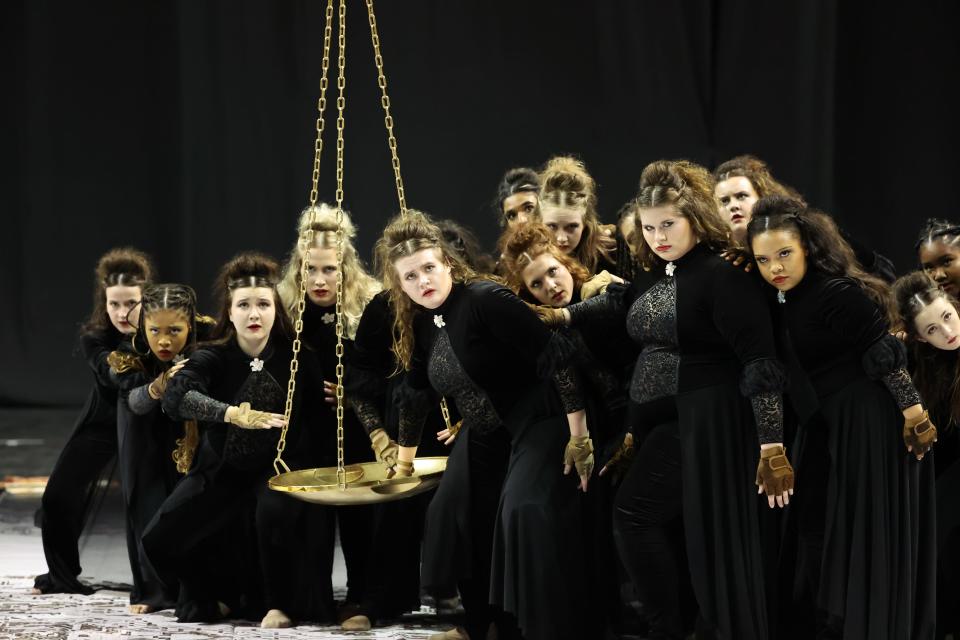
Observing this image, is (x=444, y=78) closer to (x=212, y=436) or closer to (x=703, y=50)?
(x=703, y=50)

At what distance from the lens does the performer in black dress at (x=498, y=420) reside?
181 inches

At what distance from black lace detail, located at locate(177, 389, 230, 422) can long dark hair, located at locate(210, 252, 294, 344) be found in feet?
0.95

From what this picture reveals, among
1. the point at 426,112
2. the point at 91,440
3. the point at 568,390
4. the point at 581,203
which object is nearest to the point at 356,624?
the point at 568,390

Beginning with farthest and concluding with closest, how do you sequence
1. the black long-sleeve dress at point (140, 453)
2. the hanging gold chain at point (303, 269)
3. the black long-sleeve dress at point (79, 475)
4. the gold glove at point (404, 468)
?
the black long-sleeve dress at point (79, 475) → the black long-sleeve dress at point (140, 453) → the gold glove at point (404, 468) → the hanging gold chain at point (303, 269)

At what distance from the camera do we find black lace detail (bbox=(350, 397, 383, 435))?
5.36 m

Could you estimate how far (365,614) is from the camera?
5398 mm

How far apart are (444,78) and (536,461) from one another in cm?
550

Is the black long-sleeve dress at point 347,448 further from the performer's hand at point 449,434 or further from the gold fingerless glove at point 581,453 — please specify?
the gold fingerless glove at point 581,453

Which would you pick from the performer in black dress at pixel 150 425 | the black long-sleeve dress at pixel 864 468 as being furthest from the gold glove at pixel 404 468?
the black long-sleeve dress at pixel 864 468

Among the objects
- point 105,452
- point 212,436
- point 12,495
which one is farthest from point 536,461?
point 12,495

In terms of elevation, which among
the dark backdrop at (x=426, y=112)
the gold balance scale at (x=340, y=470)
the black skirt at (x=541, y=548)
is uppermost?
the dark backdrop at (x=426, y=112)

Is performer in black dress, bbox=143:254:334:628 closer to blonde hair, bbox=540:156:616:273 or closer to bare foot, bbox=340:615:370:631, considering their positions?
bare foot, bbox=340:615:370:631

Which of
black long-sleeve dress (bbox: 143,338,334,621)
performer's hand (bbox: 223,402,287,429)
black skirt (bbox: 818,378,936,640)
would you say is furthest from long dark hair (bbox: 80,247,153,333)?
black skirt (bbox: 818,378,936,640)

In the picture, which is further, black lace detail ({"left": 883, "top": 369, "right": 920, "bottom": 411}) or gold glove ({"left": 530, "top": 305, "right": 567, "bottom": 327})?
gold glove ({"left": 530, "top": 305, "right": 567, "bottom": 327})
